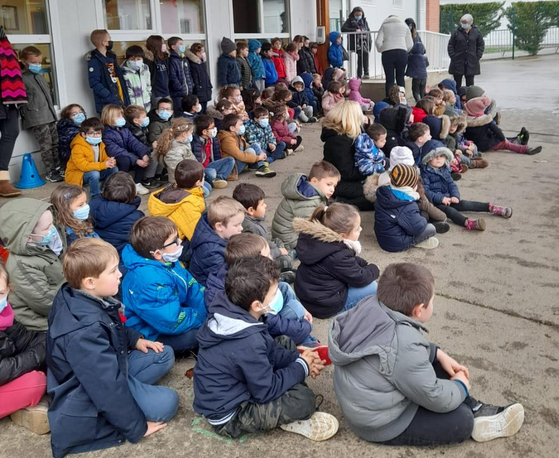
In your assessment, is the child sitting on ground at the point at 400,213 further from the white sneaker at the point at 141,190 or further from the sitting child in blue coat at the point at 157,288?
the white sneaker at the point at 141,190

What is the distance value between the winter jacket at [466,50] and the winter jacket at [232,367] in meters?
10.9

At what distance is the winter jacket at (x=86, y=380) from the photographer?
2.85m

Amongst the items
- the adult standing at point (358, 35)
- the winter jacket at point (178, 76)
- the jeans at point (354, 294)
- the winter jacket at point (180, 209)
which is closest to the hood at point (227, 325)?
the jeans at point (354, 294)

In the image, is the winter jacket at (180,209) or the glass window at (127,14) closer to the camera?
the winter jacket at (180,209)

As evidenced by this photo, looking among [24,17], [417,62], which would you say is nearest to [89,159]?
[24,17]

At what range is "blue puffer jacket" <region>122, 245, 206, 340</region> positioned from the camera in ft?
11.5

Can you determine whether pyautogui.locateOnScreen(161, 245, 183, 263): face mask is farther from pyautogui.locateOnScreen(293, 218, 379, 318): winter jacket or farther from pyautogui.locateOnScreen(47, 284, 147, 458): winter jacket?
pyautogui.locateOnScreen(293, 218, 379, 318): winter jacket

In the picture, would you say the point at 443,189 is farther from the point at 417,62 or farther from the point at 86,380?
the point at 417,62

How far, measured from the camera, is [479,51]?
12.5 meters

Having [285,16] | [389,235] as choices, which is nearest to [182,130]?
[389,235]

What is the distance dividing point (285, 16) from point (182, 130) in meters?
6.89

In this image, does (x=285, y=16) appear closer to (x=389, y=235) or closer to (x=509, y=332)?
(x=389, y=235)

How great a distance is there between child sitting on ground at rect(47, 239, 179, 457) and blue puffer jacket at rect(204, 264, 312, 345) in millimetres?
706

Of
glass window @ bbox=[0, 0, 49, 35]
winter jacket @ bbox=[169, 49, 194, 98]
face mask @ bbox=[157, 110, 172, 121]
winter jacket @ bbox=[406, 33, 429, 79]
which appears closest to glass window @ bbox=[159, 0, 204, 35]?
winter jacket @ bbox=[169, 49, 194, 98]
